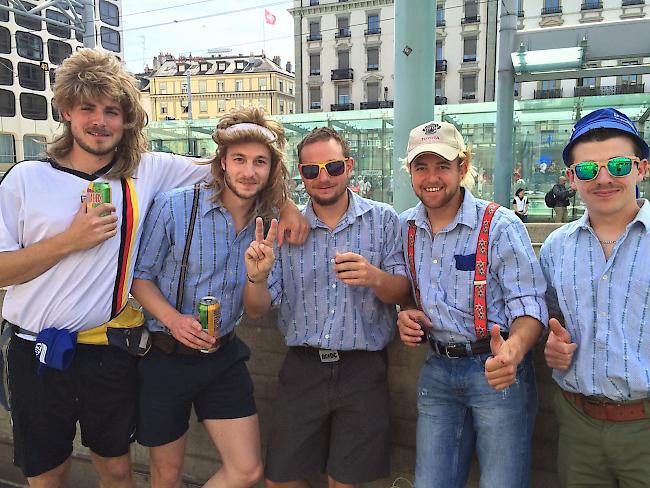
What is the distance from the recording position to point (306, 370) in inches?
104

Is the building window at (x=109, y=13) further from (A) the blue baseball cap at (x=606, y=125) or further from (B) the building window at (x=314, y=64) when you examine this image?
(A) the blue baseball cap at (x=606, y=125)

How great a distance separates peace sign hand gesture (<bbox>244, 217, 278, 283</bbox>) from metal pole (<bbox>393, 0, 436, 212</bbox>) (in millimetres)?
2844

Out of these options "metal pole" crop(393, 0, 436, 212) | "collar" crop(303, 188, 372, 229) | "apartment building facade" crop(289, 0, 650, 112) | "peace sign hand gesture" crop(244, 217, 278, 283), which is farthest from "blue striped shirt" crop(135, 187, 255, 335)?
→ "apartment building facade" crop(289, 0, 650, 112)

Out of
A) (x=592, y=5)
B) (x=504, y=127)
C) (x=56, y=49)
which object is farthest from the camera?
(x=592, y=5)

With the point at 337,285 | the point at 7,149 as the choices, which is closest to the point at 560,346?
the point at 337,285

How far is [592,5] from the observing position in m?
51.8

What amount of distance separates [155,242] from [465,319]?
1.51m

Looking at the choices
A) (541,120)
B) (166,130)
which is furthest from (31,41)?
(541,120)

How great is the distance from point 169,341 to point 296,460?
854 mm

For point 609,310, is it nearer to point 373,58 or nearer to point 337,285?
point 337,285

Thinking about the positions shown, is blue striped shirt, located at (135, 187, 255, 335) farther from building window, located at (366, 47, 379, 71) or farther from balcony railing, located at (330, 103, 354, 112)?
building window, located at (366, 47, 379, 71)

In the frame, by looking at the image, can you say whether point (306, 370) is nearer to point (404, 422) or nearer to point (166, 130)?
point (404, 422)

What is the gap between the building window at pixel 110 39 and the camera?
54.2 m

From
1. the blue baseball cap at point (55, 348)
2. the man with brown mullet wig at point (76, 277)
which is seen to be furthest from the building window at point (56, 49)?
the blue baseball cap at point (55, 348)
